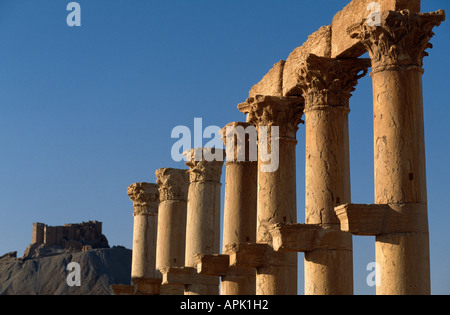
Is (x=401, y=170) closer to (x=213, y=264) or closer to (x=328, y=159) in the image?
(x=328, y=159)

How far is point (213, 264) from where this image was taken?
25.9 m

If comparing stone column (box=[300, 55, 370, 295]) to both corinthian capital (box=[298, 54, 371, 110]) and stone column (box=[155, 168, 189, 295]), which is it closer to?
corinthian capital (box=[298, 54, 371, 110])

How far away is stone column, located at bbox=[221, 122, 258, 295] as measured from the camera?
27.2 m

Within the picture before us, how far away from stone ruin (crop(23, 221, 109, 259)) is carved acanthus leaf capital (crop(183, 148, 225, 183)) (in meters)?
109

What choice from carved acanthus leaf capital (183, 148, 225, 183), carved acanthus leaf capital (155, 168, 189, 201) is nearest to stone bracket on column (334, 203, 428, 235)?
carved acanthus leaf capital (183, 148, 225, 183)

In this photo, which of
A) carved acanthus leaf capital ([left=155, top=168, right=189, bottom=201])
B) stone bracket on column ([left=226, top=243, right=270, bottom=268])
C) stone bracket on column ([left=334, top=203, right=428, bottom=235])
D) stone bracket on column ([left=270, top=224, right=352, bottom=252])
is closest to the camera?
stone bracket on column ([left=334, top=203, right=428, bottom=235])

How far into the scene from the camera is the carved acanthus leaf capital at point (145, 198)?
40.8m

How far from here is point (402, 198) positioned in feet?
57.0

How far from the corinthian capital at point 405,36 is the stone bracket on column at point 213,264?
995 cm

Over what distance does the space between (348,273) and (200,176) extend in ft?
43.4

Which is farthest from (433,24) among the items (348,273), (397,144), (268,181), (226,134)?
(226,134)

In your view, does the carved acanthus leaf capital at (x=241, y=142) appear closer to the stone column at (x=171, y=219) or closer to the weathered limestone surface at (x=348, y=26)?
the weathered limestone surface at (x=348, y=26)

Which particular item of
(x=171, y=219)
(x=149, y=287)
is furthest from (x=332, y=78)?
(x=149, y=287)

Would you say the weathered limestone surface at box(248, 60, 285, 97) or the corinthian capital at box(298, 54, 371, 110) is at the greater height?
the weathered limestone surface at box(248, 60, 285, 97)
